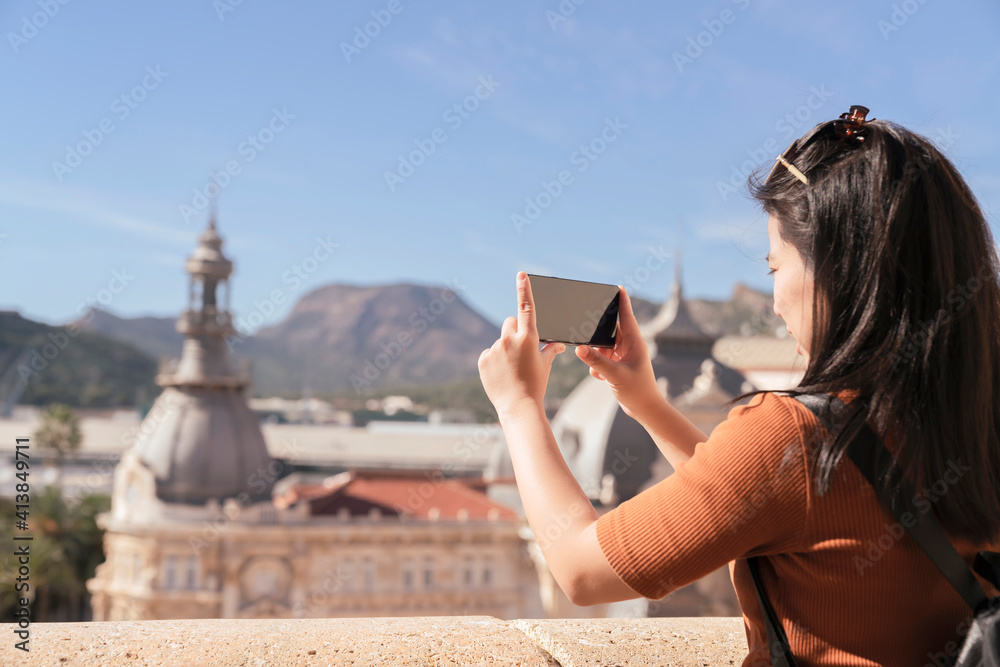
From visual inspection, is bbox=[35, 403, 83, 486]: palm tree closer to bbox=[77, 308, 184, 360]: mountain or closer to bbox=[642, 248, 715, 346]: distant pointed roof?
bbox=[642, 248, 715, 346]: distant pointed roof

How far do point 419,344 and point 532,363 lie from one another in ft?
418

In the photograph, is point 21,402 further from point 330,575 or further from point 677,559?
point 677,559

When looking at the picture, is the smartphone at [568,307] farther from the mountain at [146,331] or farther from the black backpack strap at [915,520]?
the mountain at [146,331]

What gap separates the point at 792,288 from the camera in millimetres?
1721

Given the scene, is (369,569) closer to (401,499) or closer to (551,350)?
(401,499)

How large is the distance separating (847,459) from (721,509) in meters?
0.23

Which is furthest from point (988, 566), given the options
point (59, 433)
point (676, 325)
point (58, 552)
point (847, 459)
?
point (59, 433)

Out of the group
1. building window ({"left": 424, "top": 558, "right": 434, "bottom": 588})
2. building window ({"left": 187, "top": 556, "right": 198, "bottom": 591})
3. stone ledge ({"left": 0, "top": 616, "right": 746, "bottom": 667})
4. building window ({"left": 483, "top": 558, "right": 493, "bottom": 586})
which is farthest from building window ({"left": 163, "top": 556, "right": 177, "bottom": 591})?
stone ledge ({"left": 0, "top": 616, "right": 746, "bottom": 667})

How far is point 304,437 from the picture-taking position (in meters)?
72.9

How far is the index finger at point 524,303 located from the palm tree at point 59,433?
5842cm

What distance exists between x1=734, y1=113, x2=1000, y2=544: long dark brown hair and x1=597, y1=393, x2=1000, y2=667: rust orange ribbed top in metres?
0.05

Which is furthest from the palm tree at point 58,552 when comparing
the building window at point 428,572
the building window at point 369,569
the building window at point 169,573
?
the building window at point 428,572

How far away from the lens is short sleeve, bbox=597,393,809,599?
1463 millimetres

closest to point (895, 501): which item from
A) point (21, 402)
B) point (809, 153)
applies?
point (809, 153)
